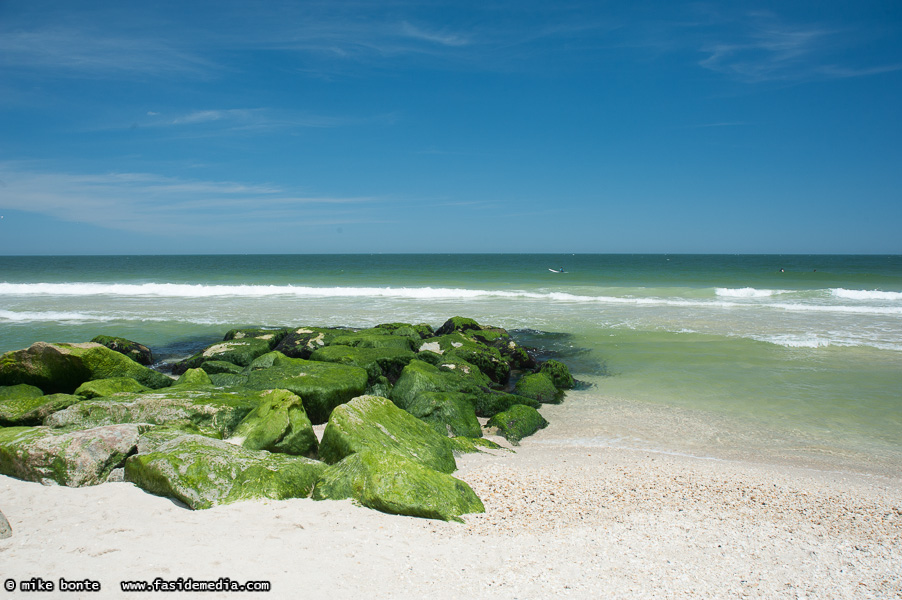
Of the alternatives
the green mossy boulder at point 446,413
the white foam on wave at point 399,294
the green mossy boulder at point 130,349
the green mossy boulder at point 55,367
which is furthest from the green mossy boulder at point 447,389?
the white foam on wave at point 399,294

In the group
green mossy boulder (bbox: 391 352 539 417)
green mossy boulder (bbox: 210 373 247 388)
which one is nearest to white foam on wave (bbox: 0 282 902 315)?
green mossy boulder (bbox: 391 352 539 417)

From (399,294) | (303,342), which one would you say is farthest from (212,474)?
(399,294)

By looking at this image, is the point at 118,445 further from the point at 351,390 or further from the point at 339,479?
the point at 351,390

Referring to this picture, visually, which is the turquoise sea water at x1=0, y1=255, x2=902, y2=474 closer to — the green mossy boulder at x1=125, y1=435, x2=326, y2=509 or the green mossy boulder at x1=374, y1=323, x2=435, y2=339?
the green mossy boulder at x1=374, y1=323, x2=435, y2=339

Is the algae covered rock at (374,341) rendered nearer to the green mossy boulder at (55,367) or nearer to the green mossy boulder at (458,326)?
the green mossy boulder at (458,326)

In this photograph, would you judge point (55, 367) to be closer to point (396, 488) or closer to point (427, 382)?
point (427, 382)

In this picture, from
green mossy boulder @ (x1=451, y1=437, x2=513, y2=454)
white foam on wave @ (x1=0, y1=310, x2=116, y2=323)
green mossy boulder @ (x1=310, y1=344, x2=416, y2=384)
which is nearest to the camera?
green mossy boulder @ (x1=451, y1=437, x2=513, y2=454)

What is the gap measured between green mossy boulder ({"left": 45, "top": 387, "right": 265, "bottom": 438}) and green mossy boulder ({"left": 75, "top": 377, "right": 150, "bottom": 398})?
1.06m

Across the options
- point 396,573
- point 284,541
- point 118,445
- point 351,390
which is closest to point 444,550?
point 396,573

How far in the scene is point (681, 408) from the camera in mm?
8875

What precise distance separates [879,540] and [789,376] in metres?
7.55

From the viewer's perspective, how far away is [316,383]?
25.6 feet

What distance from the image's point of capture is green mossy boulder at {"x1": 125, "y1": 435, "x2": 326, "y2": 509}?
4199mm

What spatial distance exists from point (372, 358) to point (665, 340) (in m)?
9.38
